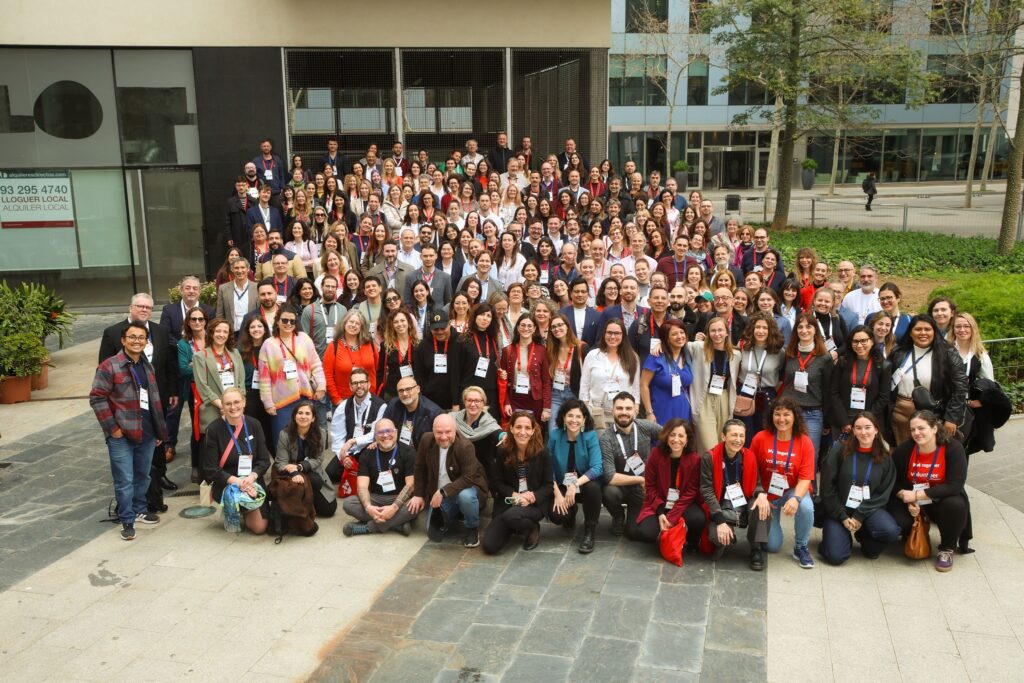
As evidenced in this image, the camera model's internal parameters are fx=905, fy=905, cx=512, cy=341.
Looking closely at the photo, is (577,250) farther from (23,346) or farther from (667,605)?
(23,346)

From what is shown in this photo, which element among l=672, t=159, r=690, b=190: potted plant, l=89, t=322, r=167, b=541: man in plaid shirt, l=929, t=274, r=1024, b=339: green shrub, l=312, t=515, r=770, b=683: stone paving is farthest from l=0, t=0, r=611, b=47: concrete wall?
l=672, t=159, r=690, b=190: potted plant

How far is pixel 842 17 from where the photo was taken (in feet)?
76.4

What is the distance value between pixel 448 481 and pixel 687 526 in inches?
79.1

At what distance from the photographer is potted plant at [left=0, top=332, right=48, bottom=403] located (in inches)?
462

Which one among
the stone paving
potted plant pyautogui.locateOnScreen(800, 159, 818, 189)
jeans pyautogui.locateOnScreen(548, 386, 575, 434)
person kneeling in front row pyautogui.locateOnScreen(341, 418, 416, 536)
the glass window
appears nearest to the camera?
the stone paving

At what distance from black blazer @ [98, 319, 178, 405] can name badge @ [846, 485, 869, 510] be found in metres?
6.05

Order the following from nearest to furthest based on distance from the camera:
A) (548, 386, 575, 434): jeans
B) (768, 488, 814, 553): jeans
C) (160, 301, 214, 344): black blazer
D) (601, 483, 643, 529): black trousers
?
(768, 488, 814, 553): jeans → (601, 483, 643, 529): black trousers → (548, 386, 575, 434): jeans → (160, 301, 214, 344): black blazer

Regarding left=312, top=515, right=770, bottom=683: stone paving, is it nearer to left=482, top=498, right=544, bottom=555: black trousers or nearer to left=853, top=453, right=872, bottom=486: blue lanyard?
left=482, top=498, right=544, bottom=555: black trousers

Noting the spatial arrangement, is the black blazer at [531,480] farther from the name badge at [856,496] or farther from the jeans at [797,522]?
the name badge at [856,496]

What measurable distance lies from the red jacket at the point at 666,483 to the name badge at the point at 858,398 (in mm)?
1687

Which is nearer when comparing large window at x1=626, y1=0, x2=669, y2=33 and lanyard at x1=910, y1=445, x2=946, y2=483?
lanyard at x1=910, y1=445, x2=946, y2=483

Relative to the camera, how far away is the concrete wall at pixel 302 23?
1633 cm

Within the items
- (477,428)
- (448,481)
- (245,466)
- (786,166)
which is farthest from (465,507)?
(786,166)

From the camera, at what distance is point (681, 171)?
46.3 metres
